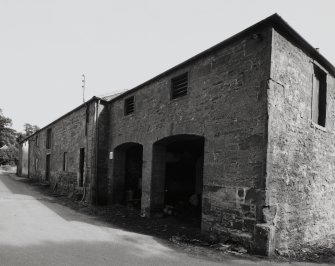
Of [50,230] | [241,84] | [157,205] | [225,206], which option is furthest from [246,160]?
[50,230]

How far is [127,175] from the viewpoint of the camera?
483 inches

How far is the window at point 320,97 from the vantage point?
7.53 m

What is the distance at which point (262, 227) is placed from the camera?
18.3ft

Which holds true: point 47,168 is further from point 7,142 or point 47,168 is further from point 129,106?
point 7,142

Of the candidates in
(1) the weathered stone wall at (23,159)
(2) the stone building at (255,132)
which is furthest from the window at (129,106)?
(1) the weathered stone wall at (23,159)

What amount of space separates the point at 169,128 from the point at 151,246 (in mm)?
3579

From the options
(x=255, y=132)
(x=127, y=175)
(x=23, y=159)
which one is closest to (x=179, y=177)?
(x=127, y=175)

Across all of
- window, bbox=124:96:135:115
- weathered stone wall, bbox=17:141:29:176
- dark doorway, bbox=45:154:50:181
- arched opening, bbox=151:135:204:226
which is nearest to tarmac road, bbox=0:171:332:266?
arched opening, bbox=151:135:204:226

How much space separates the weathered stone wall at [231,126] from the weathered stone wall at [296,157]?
0.24 metres

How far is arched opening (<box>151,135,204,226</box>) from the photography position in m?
9.39

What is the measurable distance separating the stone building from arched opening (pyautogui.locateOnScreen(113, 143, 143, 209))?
2083mm

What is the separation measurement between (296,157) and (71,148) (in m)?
11.9

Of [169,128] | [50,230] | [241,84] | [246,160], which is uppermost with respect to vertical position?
[241,84]

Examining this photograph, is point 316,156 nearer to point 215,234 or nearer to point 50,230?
point 215,234
